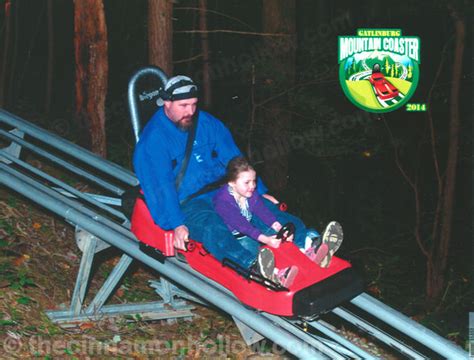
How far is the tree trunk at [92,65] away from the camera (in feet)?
31.6

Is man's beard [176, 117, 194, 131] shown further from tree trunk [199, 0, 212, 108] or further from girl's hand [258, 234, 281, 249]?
tree trunk [199, 0, 212, 108]

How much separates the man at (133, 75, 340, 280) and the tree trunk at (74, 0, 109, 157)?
421cm

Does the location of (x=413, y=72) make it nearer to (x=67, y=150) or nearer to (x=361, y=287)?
→ (x=67, y=150)

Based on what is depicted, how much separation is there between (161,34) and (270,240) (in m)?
5.29

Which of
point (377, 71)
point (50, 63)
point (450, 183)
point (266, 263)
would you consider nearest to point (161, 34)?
point (377, 71)

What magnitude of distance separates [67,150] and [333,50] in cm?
681

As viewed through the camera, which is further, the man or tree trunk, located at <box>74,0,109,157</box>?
tree trunk, located at <box>74,0,109,157</box>

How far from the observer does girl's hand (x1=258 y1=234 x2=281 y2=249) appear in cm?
508

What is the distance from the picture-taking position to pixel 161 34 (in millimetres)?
9727

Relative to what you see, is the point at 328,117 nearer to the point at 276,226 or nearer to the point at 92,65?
the point at 92,65

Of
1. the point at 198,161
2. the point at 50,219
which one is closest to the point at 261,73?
the point at 50,219

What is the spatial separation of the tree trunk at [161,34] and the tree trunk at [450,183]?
15.9 feet

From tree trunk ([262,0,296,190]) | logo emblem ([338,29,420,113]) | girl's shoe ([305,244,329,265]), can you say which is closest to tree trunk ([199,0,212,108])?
tree trunk ([262,0,296,190])

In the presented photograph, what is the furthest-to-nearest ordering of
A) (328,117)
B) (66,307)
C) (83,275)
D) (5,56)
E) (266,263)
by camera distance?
(5,56) < (328,117) < (66,307) < (83,275) < (266,263)
